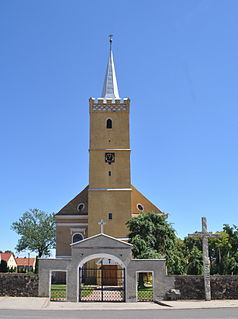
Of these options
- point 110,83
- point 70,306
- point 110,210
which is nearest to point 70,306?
point 70,306

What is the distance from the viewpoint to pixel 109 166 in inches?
1544

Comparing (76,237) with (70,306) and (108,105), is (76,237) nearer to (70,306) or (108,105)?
(108,105)

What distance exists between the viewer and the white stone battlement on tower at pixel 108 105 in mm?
40844

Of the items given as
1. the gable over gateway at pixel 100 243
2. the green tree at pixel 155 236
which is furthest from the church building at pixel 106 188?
the gable over gateway at pixel 100 243

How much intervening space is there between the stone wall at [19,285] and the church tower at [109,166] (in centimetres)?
1488

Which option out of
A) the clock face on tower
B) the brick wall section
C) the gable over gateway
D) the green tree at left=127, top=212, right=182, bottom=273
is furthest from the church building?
the brick wall section

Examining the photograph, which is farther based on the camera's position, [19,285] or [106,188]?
[106,188]

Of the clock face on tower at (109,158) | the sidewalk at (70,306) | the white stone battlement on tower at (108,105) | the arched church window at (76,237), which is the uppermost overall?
the white stone battlement on tower at (108,105)

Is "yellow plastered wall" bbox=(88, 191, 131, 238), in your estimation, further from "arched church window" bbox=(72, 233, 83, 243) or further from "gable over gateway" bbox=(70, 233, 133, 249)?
"gable over gateway" bbox=(70, 233, 133, 249)

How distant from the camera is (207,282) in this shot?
22125 mm

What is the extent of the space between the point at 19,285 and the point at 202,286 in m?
11.1

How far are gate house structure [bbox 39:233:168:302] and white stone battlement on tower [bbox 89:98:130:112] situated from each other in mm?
20484

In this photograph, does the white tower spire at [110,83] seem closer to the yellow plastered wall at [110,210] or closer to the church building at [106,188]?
the church building at [106,188]

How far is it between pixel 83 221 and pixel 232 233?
2536cm
